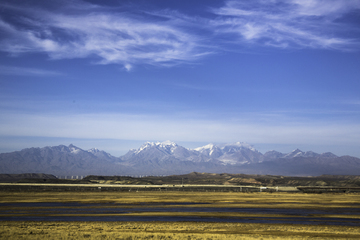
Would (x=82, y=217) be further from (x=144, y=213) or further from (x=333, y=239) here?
(x=333, y=239)

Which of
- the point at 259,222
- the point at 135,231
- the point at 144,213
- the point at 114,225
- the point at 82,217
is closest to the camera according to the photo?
the point at 135,231

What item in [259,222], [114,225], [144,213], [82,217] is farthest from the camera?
[144,213]

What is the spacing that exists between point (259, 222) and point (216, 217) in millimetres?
6356

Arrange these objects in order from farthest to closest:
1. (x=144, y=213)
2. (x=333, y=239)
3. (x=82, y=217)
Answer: (x=144, y=213), (x=82, y=217), (x=333, y=239)

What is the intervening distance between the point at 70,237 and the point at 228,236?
14.3 meters

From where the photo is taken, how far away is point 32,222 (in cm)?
3762

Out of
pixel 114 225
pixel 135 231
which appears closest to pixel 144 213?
pixel 114 225

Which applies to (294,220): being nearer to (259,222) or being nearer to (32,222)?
(259,222)

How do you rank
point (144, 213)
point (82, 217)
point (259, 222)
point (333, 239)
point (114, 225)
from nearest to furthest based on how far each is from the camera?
1. point (333, 239)
2. point (114, 225)
3. point (259, 222)
4. point (82, 217)
5. point (144, 213)

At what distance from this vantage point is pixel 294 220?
136 feet

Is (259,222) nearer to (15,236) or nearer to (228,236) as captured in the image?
(228,236)

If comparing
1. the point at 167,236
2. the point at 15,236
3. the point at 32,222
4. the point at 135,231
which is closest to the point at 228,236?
the point at 167,236

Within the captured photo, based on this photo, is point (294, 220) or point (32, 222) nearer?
point (32, 222)

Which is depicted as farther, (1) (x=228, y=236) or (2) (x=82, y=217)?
(2) (x=82, y=217)
